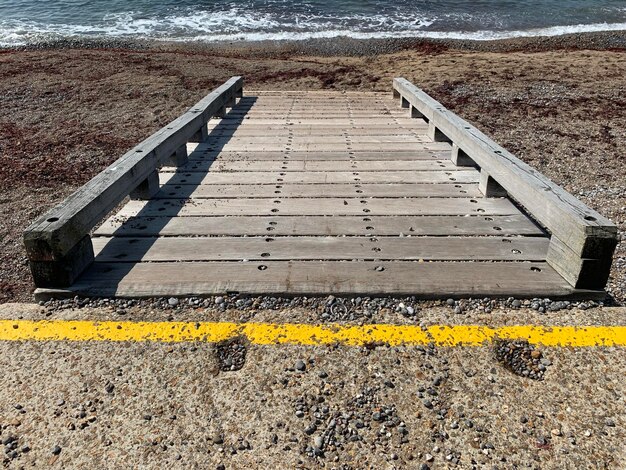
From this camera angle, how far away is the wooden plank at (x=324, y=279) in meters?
2.96

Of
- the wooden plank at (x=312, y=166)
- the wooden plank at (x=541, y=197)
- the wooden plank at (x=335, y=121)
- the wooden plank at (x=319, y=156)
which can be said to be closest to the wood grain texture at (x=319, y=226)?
the wooden plank at (x=541, y=197)

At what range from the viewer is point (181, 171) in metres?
4.97

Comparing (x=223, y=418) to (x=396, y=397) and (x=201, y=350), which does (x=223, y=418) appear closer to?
(x=201, y=350)

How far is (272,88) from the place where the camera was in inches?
476

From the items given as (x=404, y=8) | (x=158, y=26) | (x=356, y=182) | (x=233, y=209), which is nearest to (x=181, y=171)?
(x=233, y=209)

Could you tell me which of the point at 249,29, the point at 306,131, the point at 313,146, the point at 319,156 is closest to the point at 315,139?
the point at 313,146

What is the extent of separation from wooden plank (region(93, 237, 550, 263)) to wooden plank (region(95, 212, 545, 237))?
0.33 ft

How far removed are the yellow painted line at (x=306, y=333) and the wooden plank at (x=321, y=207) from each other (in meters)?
1.39

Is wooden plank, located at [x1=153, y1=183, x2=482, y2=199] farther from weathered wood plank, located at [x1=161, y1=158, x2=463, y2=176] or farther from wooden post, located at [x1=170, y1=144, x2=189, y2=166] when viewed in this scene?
wooden post, located at [x1=170, y1=144, x2=189, y2=166]

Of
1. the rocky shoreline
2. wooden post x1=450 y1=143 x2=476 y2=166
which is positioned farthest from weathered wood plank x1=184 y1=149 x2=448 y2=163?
the rocky shoreline

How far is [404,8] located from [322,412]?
2949 centimetres

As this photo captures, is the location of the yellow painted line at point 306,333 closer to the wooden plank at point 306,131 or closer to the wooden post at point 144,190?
the wooden post at point 144,190

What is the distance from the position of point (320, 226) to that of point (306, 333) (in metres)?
1.22

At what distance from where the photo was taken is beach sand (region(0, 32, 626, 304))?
5508mm
